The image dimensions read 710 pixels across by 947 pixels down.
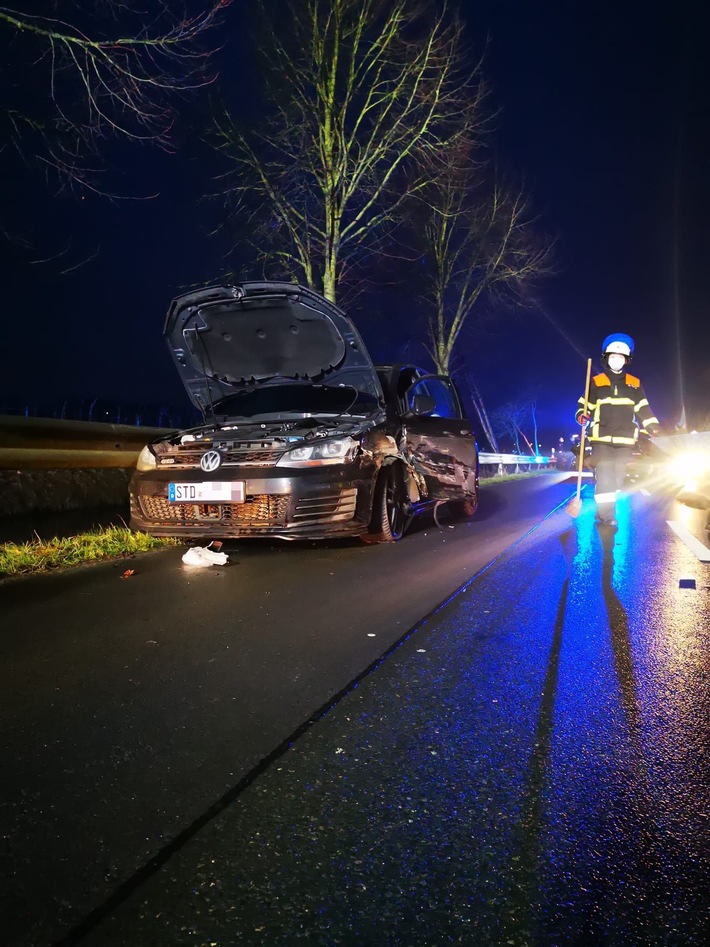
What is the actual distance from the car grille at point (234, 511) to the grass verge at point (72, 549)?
2.04ft

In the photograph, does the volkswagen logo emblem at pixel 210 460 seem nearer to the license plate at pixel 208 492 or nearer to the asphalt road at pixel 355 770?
the license plate at pixel 208 492

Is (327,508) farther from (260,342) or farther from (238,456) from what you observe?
(260,342)

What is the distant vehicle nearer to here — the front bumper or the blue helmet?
the front bumper

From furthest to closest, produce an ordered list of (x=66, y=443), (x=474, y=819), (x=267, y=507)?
(x=66, y=443), (x=267, y=507), (x=474, y=819)

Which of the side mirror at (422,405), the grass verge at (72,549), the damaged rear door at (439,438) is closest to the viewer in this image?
the grass verge at (72,549)

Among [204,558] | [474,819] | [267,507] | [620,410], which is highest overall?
[620,410]

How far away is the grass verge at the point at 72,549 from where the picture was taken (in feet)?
16.9

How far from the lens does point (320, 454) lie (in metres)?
5.63

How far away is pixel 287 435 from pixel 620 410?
4259 mm

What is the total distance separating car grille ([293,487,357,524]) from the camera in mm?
5441

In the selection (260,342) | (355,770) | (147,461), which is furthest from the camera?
(260,342)

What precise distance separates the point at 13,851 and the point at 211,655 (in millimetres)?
1587

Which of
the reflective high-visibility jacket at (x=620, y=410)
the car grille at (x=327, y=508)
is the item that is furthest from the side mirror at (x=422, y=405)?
the reflective high-visibility jacket at (x=620, y=410)

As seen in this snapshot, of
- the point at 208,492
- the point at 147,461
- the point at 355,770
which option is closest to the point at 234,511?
the point at 208,492
